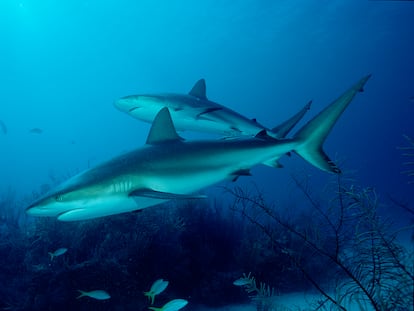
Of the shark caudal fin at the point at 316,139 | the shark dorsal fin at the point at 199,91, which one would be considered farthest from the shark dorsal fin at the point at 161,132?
the shark dorsal fin at the point at 199,91

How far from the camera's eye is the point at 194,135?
137000mm

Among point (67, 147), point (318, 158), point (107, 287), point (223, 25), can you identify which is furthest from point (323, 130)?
point (67, 147)

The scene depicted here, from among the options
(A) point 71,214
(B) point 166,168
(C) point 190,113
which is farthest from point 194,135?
(A) point 71,214

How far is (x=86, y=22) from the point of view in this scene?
72250mm

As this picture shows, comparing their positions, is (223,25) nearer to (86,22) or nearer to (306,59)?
(306,59)

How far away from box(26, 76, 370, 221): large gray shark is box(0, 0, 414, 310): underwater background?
113 centimetres

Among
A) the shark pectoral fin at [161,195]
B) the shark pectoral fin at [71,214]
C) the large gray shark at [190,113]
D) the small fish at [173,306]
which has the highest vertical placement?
the large gray shark at [190,113]

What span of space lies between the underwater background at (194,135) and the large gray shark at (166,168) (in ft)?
3.70

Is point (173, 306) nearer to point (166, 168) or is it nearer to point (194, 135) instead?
point (166, 168)

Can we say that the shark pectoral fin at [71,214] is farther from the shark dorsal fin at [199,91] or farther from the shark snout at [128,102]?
the shark dorsal fin at [199,91]

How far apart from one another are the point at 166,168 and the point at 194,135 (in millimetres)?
133772

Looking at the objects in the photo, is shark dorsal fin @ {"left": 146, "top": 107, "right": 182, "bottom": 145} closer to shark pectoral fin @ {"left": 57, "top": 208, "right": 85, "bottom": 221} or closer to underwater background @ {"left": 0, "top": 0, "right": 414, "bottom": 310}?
shark pectoral fin @ {"left": 57, "top": 208, "right": 85, "bottom": 221}

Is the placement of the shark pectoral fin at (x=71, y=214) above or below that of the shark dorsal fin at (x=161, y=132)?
below

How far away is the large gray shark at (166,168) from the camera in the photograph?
3168 mm
